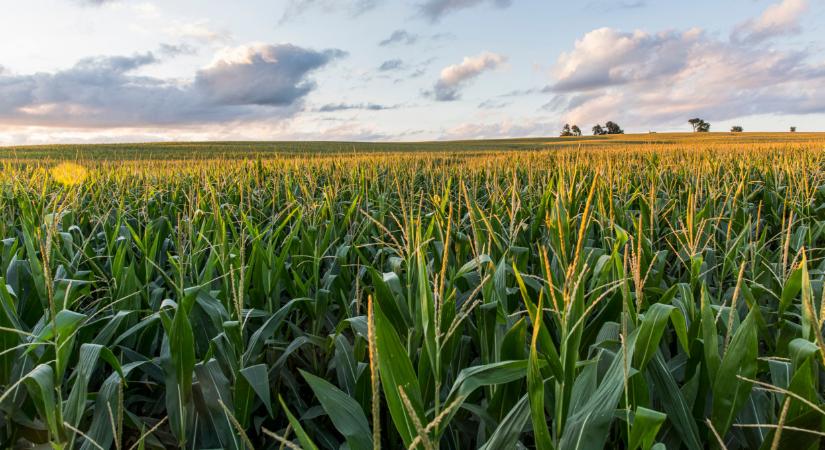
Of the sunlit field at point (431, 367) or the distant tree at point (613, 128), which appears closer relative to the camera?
the sunlit field at point (431, 367)

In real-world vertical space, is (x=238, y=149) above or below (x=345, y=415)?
above

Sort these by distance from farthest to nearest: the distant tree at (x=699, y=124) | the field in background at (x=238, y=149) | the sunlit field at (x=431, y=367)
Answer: the distant tree at (x=699, y=124), the field in background at (x=238, y=149), the sunlit field at (x=431, y=367)

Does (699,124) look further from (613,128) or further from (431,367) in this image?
(431,367)

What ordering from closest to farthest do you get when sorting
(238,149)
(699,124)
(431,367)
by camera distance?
1. (431,367)
2. (238,149)
3. (699,124)

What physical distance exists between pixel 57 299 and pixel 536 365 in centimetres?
199

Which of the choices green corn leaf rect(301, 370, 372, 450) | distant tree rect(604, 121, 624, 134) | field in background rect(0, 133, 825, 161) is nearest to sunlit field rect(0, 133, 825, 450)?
green corn leaf rect(301, 370, 372, 450)

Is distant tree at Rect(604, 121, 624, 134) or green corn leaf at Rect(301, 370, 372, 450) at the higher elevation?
distant tree at Rect(604, 121, 624, 134)

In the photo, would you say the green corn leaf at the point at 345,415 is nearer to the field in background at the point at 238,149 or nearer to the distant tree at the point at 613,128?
the field in background at the point at 238,149

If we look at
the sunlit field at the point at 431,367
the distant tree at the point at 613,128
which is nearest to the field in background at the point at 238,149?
the sunlit field at the point at 431,367

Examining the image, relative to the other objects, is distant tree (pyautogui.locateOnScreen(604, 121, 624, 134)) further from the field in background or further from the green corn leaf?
the green corn leaf

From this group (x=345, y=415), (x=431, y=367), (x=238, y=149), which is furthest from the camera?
(x=238, y=149)

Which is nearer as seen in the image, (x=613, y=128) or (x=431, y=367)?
(x=431, y=367)

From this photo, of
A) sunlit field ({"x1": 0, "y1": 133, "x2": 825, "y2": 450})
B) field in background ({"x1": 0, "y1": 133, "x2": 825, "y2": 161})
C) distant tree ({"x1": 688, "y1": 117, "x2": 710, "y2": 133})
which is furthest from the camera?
distant tree ({"x1": 688, "y1": 117, "x2": 710, "y2": 133})

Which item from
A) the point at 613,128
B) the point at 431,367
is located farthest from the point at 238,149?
the point at 613,128
